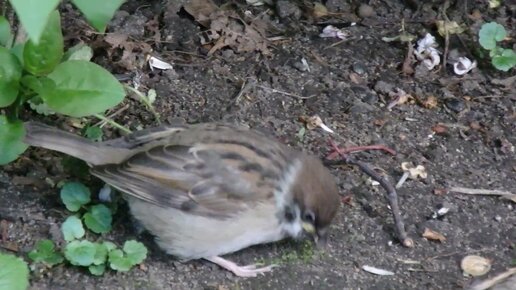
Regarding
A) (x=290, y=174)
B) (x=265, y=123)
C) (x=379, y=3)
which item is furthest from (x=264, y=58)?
(x=290, y=174)

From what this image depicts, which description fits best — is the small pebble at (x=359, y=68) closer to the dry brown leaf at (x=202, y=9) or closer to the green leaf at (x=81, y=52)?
the dry brown leaf at (x=202, y=9)

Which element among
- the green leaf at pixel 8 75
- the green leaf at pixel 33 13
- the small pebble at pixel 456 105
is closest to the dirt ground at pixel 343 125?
the small pebble at pixel 456 105

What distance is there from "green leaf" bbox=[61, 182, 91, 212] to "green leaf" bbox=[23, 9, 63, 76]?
45 cm

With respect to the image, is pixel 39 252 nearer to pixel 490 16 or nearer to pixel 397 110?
pixel 397 110

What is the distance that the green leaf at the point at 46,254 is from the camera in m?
3.55

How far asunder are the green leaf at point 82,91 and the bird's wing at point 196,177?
0.22 meters

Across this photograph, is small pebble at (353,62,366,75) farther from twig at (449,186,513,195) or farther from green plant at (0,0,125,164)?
green plant at (0,0,125,164)

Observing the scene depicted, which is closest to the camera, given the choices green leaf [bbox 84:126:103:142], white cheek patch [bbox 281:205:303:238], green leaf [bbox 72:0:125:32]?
green leaf [bbox 72:0:125:32]

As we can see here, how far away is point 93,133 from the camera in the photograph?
4.08m

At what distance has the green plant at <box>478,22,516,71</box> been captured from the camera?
4.82 metres

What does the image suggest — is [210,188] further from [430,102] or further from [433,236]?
[430,102]

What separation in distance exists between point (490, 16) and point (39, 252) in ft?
9.06

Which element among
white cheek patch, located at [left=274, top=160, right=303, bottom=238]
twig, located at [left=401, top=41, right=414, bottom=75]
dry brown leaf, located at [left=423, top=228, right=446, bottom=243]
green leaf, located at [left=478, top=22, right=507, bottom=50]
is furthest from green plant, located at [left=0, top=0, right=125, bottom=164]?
green leaf, located at [left=478, top=22, right=507, bottom=50]

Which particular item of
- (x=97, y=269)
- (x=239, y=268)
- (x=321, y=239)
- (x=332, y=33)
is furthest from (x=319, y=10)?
(x=97, y=269)
